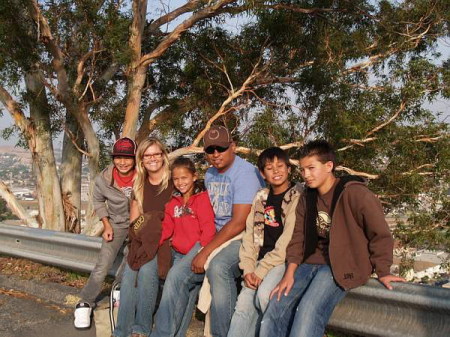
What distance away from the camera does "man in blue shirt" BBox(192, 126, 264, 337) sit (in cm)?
359

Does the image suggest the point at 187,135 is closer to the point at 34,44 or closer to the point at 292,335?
the point at 34,44

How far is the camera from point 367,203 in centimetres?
323

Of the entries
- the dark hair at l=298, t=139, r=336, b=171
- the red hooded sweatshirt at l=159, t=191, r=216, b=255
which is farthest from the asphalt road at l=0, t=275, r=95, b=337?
the dark hair at l=298, t=139, r=336, b=171

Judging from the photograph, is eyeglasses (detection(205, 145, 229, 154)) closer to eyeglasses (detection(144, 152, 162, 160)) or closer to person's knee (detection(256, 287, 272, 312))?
eyeglasses (detection(144, 152, 162, 160))

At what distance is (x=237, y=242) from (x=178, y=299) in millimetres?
575

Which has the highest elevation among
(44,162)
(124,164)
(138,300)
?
(124,164)

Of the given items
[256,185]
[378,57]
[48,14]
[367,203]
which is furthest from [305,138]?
[367,203]

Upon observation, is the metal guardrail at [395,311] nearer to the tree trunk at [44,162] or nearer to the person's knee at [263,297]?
the person's knee at [263,297]

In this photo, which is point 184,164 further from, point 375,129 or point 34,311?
point 375,129

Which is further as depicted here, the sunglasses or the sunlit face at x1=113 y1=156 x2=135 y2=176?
the sunlit face at x1=113 y1=156 x2=135 y2=176

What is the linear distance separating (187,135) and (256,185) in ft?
26.6

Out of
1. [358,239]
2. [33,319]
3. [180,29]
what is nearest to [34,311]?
[33,319]

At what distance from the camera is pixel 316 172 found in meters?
3.51

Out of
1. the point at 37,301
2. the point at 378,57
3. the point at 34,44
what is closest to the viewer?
the point at 37,301
